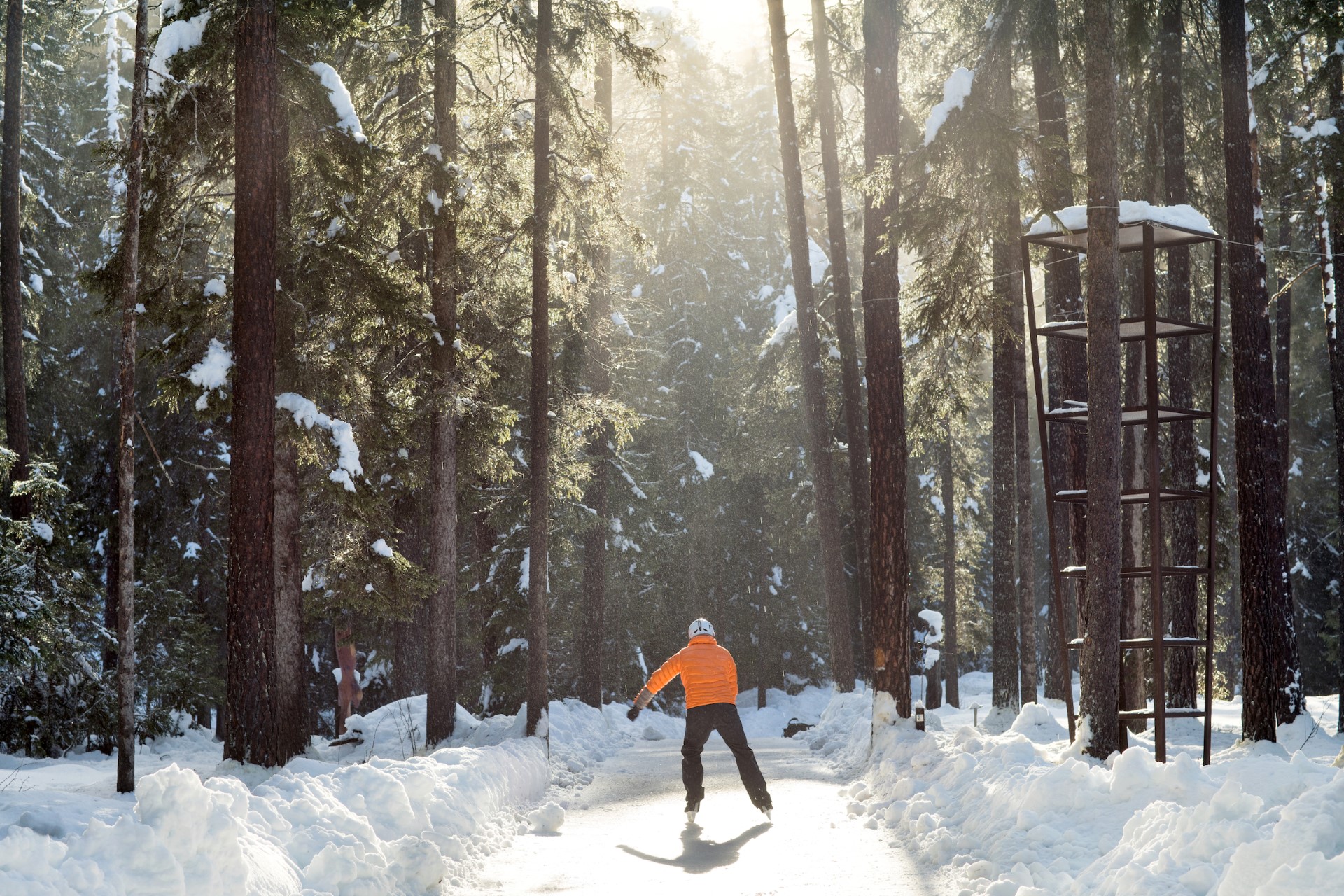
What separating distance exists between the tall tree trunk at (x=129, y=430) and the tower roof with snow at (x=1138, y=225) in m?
9.59

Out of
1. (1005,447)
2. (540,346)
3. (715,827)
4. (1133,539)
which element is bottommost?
(715,827)

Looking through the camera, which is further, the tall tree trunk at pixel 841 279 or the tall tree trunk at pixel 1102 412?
the tall tree trunk at pixel 841 279

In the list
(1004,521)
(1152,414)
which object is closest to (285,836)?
(1152,414)

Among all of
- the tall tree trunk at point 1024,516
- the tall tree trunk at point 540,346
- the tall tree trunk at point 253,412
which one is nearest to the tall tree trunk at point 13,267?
the tall tree trunk at point 540,346

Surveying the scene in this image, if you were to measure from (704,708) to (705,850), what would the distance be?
2.05m

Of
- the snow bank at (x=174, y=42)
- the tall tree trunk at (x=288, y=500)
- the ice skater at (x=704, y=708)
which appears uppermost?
the snow bank at (x=174, y=42)

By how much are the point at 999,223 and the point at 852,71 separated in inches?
389

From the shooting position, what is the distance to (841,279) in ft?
75.5

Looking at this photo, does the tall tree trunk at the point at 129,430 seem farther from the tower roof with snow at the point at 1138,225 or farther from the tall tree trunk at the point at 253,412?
the tower roof with snow at the point at 1138,225

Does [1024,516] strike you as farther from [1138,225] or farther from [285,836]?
[285,836]

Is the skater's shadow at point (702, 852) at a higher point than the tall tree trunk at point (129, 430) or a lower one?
lower

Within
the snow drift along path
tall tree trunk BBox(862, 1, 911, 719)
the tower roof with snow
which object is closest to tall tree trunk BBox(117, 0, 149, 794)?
the snow drift along path

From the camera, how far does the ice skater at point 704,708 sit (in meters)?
10.4

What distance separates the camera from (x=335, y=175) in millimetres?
12828
